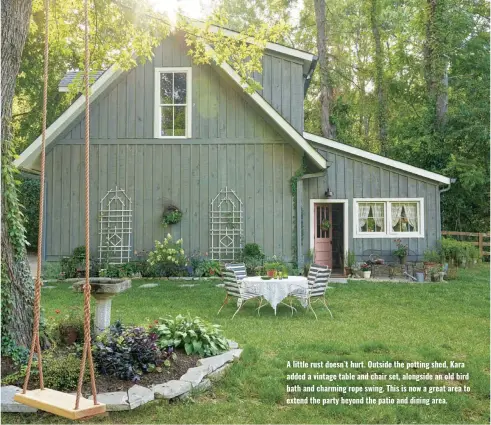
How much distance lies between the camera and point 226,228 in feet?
43.4

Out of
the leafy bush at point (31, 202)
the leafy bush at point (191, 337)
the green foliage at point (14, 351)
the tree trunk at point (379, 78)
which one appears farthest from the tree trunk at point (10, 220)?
the tree trunk at point (379, 78)

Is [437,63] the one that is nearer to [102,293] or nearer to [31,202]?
[31,202]

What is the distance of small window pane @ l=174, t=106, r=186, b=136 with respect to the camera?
13.4 meters

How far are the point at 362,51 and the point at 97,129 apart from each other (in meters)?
21.6

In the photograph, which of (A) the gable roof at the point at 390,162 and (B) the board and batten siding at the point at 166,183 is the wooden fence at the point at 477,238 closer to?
(A) the gable roof at the point at 390,162

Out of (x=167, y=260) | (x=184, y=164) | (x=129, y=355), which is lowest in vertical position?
(x=129, y=355)

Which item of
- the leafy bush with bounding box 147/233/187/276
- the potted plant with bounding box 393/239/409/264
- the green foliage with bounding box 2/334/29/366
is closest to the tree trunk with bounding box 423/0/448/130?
the potted plant with bounding box 393/239/409/264

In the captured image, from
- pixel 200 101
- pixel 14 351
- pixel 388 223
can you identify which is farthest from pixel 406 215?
pixel 14 351

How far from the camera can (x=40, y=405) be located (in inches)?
129

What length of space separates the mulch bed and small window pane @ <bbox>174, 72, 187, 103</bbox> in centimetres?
948

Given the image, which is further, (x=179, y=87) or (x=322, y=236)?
(x=322, y=236)

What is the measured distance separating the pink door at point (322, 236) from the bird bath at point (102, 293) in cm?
943

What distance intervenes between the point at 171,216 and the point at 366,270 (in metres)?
5.22

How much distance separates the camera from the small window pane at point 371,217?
46.5ft
